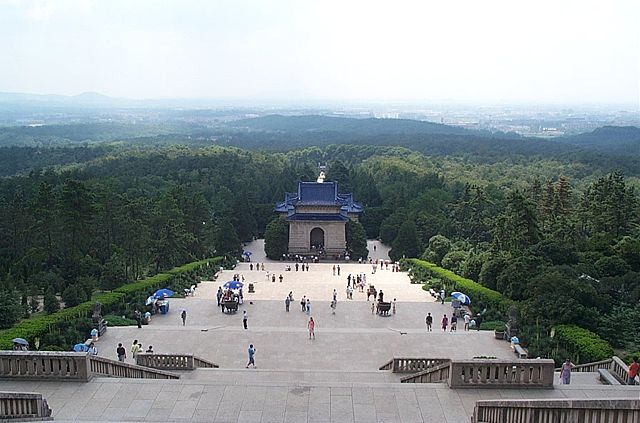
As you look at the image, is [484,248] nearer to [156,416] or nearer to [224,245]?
[224,245]

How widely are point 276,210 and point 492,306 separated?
32892 mm

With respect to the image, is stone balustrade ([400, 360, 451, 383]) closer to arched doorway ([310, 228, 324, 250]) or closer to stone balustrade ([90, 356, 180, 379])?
stone balustrade ([90, 356, 180, 379])

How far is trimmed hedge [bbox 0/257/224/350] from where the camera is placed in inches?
947

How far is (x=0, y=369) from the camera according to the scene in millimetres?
15172

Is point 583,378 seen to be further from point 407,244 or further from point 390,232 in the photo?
point 390,232

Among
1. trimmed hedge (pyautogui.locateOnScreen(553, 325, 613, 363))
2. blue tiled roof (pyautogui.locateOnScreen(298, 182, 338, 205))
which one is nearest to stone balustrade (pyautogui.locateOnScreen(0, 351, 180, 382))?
trimmed hedge (pyautogui.locateOnScreen(553, 325, 613, 363))

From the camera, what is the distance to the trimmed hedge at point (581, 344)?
22.2 meters

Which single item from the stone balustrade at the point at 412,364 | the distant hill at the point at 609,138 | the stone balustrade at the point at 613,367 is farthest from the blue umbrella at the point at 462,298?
the distant hill at the point at 609,138

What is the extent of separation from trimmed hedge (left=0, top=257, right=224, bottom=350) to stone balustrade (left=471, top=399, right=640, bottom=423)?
671 inches

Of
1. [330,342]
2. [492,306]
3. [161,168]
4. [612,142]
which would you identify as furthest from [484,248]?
[612,142]

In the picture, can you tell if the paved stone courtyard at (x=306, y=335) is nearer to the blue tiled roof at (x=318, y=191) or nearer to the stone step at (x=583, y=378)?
the stone step at (x=583, y=378)

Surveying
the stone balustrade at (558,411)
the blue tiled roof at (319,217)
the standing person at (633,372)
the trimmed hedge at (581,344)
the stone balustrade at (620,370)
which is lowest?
the blue tiled roof at (319,217)

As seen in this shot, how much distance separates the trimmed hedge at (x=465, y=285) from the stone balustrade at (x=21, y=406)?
21929 mm

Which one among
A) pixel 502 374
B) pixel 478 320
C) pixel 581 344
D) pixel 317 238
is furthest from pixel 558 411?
pixel 317 238
